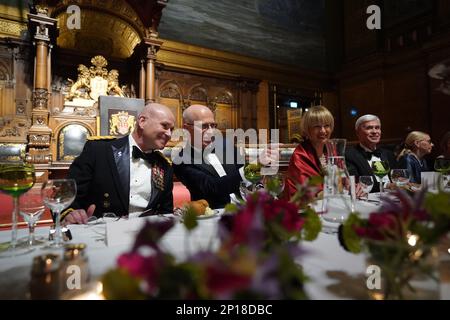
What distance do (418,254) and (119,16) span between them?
22.5 ft

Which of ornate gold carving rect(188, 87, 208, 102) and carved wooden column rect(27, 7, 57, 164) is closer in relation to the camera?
carved wooden column rect(27, 7, 57, 164)

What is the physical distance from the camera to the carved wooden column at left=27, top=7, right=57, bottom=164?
4785mm

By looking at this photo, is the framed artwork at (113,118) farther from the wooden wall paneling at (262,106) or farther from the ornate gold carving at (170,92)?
the wooden wall paneling at (262,106)

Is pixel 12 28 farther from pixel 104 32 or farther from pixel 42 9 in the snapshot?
pixel 104 32

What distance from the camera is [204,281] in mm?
289

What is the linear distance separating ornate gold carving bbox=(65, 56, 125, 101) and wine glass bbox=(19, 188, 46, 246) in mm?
5571

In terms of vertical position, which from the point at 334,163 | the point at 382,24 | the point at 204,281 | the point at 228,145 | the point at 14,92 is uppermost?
the point at 382,24

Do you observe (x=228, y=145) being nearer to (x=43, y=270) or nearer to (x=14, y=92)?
(x=43, y=270)

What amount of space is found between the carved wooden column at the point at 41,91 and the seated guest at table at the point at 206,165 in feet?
11.9

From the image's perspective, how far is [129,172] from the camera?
1.88 meters

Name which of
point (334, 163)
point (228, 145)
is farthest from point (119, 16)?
point (334, 163)

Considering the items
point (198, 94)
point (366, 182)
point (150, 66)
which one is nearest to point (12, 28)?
point (150, 66)

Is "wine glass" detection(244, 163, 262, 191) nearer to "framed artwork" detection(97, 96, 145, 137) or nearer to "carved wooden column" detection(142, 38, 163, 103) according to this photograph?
"framed artwork" detection(97, 96, 145, 137)

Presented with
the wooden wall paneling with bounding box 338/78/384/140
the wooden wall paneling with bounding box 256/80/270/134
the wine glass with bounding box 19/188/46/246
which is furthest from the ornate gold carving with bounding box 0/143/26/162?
the wooden wall paneling with bounding box 338/78/384/140
